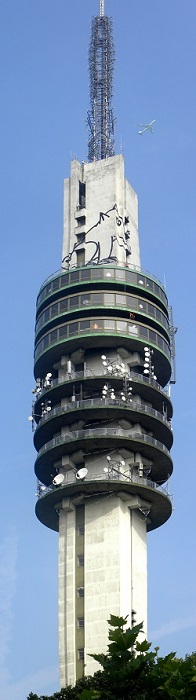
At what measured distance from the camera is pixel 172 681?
31250mm

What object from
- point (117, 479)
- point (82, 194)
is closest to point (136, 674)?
point (117, 479)

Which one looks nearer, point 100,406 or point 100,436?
point 100,436

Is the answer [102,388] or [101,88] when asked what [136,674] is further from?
[101,88]

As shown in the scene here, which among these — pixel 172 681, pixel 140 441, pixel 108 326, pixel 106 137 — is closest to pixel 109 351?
pixel 108 326

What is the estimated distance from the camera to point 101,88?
121688mm

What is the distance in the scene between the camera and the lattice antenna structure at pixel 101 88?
387 ft

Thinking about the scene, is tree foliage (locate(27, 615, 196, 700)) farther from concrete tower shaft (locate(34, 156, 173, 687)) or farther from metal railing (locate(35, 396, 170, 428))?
metal railing (locate(35, 396, 170, 428))

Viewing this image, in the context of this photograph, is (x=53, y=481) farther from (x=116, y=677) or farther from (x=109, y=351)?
(x=116, y=677)

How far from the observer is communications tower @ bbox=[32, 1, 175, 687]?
90.8 metres

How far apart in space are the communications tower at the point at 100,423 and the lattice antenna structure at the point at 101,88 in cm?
1006

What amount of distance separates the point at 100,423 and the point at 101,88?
44.7m

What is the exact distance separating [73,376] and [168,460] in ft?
39.2

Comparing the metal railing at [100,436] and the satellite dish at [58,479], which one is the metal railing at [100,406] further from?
the satellite dish at [58,479]

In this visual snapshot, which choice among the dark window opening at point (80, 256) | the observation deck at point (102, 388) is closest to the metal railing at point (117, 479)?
the observation deck at point (102, 388)
